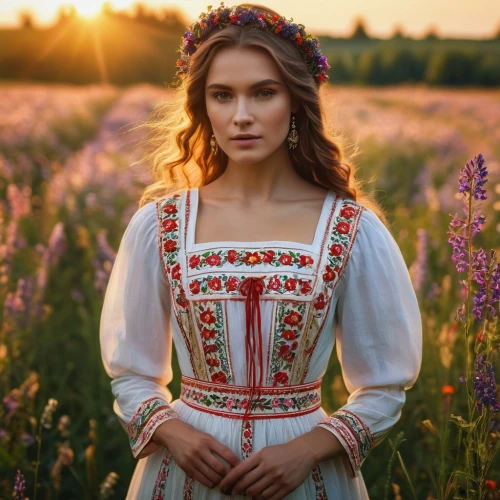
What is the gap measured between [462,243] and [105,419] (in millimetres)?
2315

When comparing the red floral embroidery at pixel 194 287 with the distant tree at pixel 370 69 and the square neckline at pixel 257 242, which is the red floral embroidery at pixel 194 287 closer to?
the square neckline at pixel 257 242

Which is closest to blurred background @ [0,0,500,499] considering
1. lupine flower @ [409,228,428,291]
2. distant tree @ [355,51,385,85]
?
lupine flower @ [409,228,428,291]

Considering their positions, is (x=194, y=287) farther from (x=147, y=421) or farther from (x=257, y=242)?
(x=147, y=421)

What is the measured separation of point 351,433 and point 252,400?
0.91 ft

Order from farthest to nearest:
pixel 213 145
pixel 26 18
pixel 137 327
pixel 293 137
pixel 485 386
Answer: pixel 26 18 → pixel 213 145 → pixel 293 137 → pixel 137 327 → pixel 485 386

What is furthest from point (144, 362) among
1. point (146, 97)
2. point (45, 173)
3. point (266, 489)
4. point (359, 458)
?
point (146, 97)

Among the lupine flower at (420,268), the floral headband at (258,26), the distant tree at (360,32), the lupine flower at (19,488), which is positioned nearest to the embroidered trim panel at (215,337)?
the lupine flower at (19,488)

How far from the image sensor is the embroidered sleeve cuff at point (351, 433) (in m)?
1.97

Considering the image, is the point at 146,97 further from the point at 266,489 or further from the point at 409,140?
the point at 266,489

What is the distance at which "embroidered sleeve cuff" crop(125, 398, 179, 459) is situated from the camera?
2.03 meters

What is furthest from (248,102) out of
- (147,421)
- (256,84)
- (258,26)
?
(147,421)

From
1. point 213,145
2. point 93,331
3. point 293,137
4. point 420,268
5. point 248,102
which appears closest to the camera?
point 248,102

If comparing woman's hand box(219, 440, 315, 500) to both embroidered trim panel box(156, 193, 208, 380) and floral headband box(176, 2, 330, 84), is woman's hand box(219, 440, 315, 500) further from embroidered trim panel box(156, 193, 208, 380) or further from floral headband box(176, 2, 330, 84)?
floral headband box(176, 2, 330, 84)

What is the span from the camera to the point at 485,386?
178 centimetres
